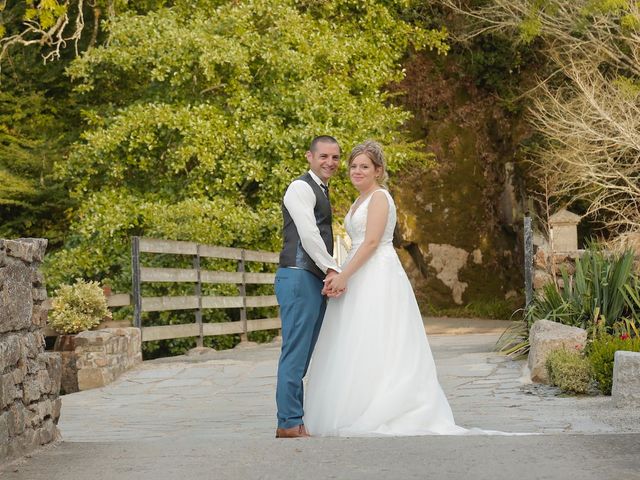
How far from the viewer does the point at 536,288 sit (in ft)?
41.2

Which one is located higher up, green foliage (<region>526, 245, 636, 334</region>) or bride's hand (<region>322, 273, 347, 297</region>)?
bride's hand (<region>322, 273, 347, 297</region>)

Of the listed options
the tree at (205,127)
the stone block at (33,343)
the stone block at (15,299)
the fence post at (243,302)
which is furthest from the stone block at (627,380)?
the tree at (205,127)

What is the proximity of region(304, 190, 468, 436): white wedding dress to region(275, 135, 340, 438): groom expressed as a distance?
22 cm

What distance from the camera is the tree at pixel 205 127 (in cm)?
1638

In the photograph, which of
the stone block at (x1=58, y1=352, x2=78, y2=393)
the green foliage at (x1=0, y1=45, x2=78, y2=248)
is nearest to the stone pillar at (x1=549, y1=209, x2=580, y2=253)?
the stone block at (x1=58, y1=352, x2=78, y2=393)

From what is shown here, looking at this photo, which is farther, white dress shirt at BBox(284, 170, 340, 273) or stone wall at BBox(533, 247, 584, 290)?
stone wall at BBox(533, 247, 584, 290)

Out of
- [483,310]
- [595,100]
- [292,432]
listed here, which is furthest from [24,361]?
[483,310]

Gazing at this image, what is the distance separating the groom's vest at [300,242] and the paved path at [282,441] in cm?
102

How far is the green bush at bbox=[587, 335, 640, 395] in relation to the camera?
8.43 metres

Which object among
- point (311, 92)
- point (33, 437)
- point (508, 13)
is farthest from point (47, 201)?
point (33, 437)

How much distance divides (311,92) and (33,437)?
38.7 feet

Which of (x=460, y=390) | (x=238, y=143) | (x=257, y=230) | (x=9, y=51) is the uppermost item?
(x=9, y=51)

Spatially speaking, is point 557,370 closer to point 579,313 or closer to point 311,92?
point 579,313

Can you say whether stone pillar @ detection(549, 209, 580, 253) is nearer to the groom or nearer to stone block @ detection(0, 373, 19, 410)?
the groom
